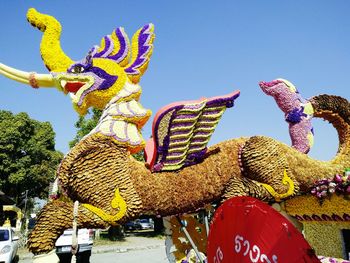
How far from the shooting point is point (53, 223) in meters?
3.83

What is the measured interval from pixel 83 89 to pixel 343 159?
3.93 m

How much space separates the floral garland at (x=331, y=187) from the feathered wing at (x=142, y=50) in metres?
2.92

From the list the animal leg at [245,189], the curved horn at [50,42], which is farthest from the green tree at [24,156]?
the animal leg at [245,189]

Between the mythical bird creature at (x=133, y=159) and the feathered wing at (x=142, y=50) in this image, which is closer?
the mythical bird creature at (x=133, y=159)

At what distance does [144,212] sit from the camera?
4.18 metres

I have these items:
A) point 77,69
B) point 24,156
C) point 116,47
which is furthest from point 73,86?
point 24,156

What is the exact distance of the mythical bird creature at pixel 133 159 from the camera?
4051mm

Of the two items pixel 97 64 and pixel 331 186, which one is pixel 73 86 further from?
pixel 331 186

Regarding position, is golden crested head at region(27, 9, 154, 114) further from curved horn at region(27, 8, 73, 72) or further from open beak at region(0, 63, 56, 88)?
open beak at region(0, 63, 56, 88)

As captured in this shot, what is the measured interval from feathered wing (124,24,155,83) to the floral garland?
9.59 ft

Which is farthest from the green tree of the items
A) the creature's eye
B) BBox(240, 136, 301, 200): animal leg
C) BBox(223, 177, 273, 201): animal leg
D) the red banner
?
the red banner

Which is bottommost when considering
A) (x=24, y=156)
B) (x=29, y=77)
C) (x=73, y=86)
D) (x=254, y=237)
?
(x=254, y=237)

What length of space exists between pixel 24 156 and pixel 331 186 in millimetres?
24027

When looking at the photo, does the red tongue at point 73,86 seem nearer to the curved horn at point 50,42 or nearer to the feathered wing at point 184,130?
the curved horn at point 50,42
